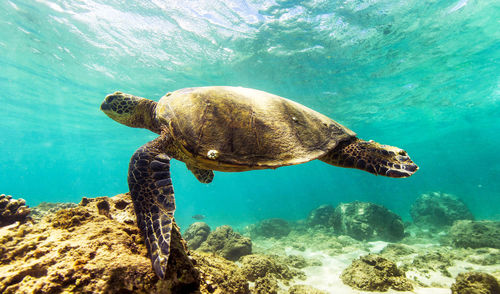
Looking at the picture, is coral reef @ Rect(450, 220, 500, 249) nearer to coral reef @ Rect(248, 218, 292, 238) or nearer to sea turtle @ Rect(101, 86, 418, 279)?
sea turtle @ Rect(101, 86, 418, 279)

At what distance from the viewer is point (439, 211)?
582 inches

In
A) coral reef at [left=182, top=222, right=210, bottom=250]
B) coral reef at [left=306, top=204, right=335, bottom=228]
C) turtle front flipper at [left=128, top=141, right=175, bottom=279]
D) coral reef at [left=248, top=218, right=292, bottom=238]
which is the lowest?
turtle front flipper at [left=128, top=141, right=175, bottom=279]

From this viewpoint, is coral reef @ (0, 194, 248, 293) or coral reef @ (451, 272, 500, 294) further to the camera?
coral reef @ (451, 272, 500, 294)

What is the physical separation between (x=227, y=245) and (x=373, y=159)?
19.5 feet

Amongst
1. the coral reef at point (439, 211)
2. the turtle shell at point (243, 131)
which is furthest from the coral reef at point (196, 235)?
the coral reef at point (439, 211)

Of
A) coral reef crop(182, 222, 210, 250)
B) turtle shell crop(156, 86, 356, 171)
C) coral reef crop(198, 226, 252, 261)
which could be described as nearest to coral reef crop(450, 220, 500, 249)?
coral reef crop(198, 226, 252, 261)

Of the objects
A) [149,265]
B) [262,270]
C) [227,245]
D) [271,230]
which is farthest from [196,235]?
[149,265]

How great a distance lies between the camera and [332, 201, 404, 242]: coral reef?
10938mm

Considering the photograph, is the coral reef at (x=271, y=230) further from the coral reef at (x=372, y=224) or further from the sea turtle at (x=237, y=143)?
the sea turtle at (x=237, y=143)

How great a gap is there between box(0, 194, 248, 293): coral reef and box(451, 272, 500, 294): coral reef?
4.91 metres

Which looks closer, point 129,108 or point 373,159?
point 373,159

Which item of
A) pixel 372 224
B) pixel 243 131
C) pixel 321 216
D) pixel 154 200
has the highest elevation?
pixel 321 216

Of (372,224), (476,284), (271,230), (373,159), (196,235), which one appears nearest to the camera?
(373,159)

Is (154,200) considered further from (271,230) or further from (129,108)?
(271,230)
